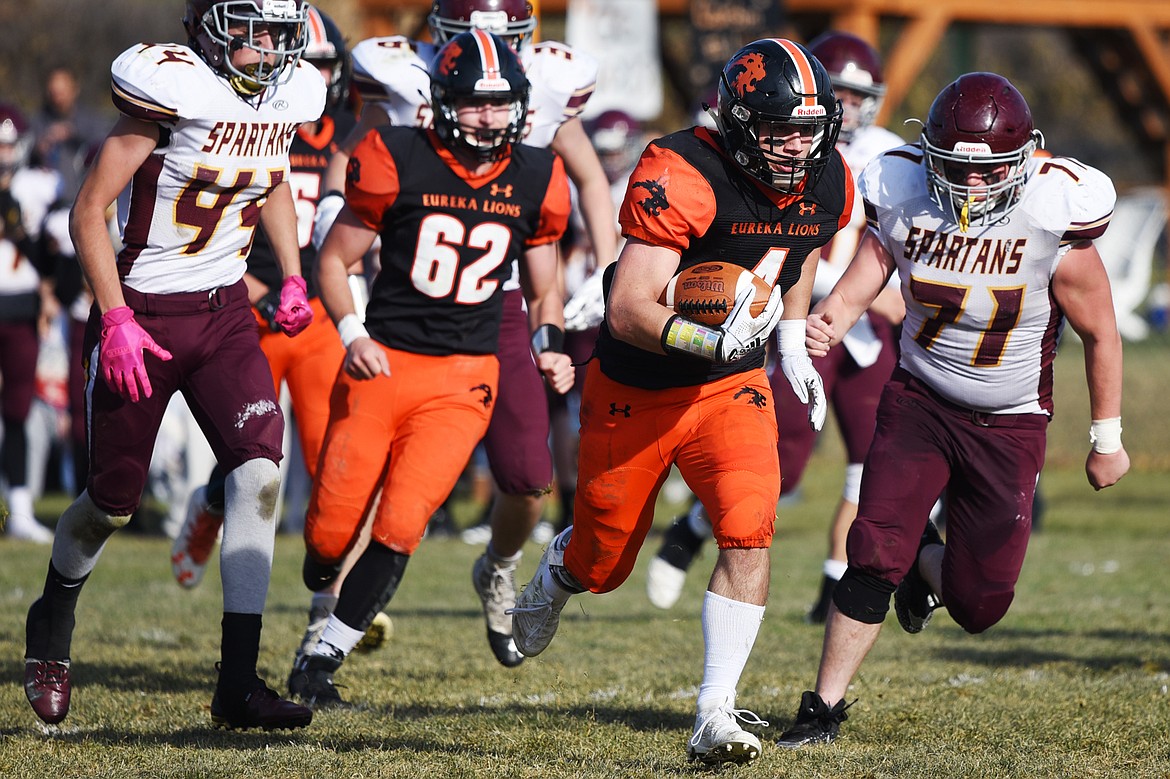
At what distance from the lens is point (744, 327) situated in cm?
353

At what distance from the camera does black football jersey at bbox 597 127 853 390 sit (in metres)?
3.72

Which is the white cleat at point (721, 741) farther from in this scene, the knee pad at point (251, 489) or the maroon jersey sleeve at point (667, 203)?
the knee pad at point (251, 489)

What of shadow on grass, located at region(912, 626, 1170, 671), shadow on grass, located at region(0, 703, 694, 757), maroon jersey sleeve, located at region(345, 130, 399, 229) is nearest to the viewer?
shadow on grass, located at region(0, 703, 694, 757)

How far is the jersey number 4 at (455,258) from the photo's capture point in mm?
4562

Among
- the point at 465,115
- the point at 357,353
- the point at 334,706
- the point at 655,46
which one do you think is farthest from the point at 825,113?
the point at 655,46

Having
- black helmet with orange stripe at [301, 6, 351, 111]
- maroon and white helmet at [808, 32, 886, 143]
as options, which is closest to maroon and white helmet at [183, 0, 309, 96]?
black helmet with orange stripe at [301, 6, 351, 111]

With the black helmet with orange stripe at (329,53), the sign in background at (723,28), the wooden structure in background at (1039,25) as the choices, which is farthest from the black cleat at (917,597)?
the sign in background at (723,28)

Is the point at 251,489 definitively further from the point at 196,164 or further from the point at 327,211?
the point at 327,211

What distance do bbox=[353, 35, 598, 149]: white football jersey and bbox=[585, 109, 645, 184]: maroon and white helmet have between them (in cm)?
391

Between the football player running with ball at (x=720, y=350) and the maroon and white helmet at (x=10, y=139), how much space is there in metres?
5.25

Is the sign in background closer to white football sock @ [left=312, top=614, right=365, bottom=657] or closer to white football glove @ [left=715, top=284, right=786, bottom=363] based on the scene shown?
white football sock @ [left=312, top=614, right=365, bottom=657]

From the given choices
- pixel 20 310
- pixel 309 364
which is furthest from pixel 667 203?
pixel 20 310

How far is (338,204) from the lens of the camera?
16.7 feet

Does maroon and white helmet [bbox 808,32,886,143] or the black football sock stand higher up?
maroon and white helmet [bbox 808,32,886,143]
